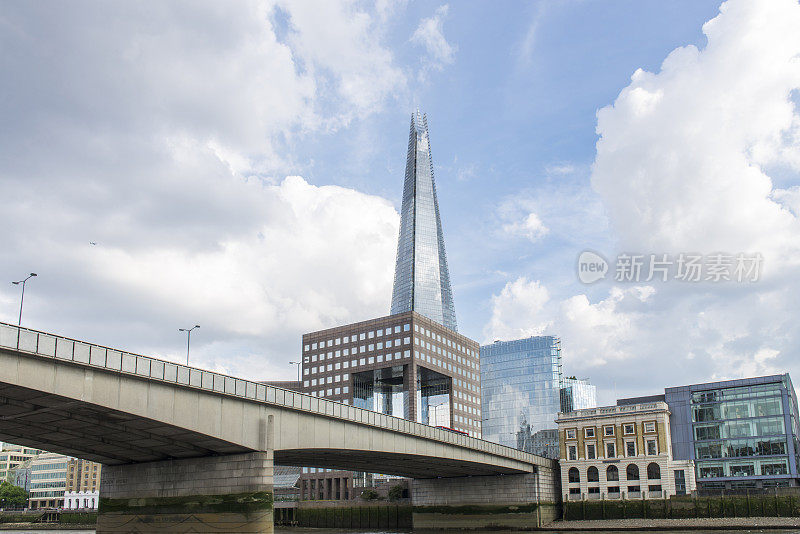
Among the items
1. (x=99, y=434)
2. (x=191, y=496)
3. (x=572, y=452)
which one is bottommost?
(x=191, y=496)

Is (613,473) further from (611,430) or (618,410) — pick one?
(618,410)

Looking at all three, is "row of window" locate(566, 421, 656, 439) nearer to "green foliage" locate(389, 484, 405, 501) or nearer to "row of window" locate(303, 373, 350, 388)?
"green foliage" locate(389, 484, 405, 501)

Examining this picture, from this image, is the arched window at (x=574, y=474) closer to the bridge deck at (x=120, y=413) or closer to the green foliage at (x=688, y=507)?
the green foliage at (x=688, y=507)

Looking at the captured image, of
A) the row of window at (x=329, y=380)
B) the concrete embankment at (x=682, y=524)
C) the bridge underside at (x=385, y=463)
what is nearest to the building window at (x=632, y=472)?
the concrete embankment at (x=682, y=524)

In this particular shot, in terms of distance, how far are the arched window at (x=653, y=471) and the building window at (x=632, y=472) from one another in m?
1.58

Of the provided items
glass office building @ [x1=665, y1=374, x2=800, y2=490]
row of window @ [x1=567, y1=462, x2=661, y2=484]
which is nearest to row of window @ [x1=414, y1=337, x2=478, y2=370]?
row of window @ [x1=567, y1=462, x2=661, y2=484]

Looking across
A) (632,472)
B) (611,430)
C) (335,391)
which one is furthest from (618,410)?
(335,391)

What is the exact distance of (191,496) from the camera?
176 feet

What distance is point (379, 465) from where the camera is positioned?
84.1 m

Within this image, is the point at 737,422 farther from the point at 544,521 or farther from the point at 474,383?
the point at 474,383

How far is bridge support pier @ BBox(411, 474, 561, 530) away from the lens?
311 feet

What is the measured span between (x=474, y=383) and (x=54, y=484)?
118043 millimetres

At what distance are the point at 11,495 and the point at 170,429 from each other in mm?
164633

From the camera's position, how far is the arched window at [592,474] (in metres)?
101
